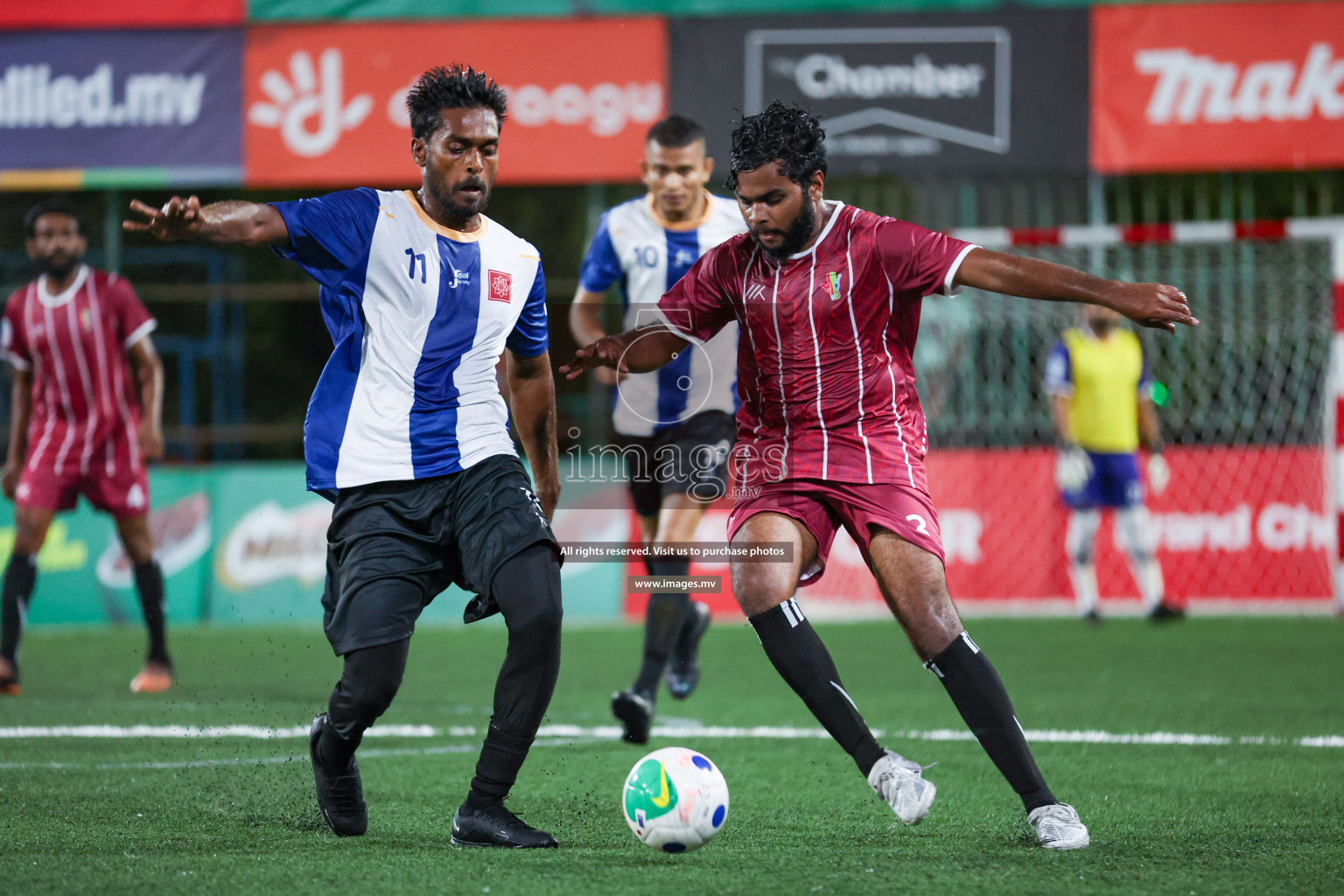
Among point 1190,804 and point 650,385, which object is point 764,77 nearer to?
point 650,385

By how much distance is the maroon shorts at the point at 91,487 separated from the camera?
7871mm

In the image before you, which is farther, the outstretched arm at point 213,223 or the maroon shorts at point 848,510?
the maroon shorts at point 848,510

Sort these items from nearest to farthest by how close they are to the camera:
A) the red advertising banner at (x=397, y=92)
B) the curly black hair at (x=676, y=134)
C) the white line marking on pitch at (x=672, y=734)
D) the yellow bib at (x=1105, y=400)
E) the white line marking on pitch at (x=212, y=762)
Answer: the white line marking on pitch at (x=212, y=762) < the white line marking on pitch at (x=672, y=734) < the curly black hair at (x=676, y=134) < the yellow bib at (x=1105, y=400) < the red advertising banner at (x=397, y=92)

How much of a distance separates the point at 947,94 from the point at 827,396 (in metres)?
8.42

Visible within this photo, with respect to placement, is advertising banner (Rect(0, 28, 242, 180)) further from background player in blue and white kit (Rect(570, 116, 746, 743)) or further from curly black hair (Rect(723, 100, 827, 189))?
curly black hair (Rect(723, 100, 827, 189))

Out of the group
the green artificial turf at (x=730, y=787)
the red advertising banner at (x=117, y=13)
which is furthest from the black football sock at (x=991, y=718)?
the red advertising banner at (x=117, y=13)

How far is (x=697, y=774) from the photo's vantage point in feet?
12.9

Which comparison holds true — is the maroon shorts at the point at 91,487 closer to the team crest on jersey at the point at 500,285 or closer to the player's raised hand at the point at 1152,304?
the team crest on jersey at the point at 500,285

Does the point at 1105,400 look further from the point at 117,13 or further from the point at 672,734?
the point at 117,13

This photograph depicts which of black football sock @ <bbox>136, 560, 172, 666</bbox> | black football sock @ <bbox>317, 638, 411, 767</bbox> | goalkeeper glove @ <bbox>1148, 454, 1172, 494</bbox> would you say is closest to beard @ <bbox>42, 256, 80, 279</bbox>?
black football sock @ <bbox>136, 560, 172, 666</bbox>

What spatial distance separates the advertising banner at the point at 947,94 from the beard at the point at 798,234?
7990 millimetres

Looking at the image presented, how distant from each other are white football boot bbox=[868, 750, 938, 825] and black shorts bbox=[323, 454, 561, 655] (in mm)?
1045

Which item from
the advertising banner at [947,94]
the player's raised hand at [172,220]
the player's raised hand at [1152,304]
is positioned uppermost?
the advertising banner at [947,94]

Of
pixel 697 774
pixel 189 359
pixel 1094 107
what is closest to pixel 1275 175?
pixel 1094 107
